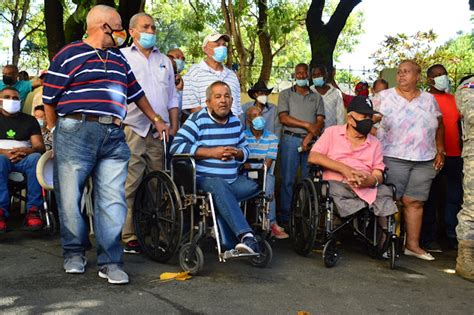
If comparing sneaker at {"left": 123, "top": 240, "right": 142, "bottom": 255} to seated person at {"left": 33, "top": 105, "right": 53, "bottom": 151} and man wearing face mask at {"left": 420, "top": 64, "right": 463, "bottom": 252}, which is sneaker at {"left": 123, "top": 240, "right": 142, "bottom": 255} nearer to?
seated person at {"left": 33, "top": 105, "right": 53, "bottom": 151}

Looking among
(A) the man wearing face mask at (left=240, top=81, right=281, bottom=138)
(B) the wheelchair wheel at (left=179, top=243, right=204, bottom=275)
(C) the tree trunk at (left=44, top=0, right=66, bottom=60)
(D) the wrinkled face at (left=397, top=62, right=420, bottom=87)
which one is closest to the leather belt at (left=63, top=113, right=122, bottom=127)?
(B) the wheelchair wheel at (left=179, top=243, right=204, bottom=275)

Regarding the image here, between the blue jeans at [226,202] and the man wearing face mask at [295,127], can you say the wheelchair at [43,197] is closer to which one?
the blue jeans at [226,202]

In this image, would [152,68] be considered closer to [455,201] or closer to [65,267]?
[65,267]

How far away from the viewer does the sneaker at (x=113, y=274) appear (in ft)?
17.8

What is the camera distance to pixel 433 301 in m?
5.49

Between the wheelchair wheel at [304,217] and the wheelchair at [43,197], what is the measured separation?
2.42 m

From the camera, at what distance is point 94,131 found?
540 centimetres


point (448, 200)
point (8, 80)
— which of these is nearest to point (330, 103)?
point (448, 200)

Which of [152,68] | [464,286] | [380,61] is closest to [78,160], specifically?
[152,68]

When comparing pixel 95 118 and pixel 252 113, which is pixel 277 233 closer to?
pixel 252 113

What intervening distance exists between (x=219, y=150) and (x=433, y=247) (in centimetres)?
297

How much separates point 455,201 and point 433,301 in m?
2.84

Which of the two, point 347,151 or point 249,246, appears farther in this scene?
point 347,151

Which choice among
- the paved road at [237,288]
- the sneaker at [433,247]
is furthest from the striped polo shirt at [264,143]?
the sneaker at [433,247]
